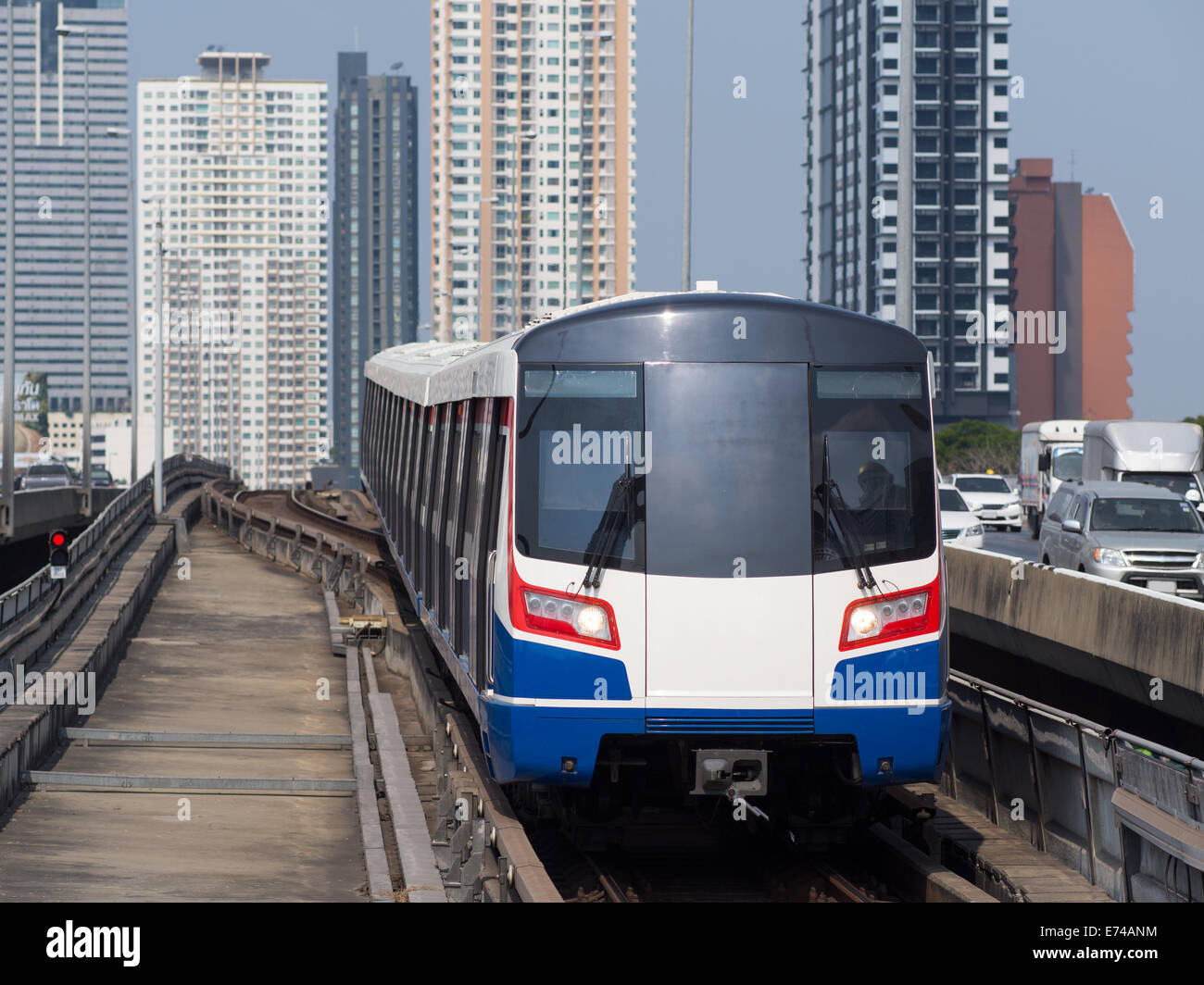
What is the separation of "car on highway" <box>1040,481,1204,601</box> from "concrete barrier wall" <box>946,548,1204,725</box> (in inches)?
158

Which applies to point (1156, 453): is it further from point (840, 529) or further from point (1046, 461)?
point (840, 529)

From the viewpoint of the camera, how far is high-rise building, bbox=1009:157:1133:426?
178m

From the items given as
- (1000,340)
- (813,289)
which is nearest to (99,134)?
(813,289)

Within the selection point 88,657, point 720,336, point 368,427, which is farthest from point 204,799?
point 368,427

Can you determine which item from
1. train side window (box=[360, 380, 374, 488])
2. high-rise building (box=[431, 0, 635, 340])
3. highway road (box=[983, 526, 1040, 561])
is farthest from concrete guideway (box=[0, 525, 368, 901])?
high-rise building (box=[431, 0, 635, 340])

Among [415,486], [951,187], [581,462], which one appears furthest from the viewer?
[951,187]

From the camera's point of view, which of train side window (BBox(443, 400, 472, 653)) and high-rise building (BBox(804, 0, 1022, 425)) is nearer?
train side window (BBox(443, 400, 472, 653))

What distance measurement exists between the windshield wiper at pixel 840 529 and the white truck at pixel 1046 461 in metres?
30.6

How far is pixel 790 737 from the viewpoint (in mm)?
9656

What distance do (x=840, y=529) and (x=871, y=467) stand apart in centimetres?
43

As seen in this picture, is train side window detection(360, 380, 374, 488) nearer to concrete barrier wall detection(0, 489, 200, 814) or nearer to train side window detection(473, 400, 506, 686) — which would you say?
concrete barrier wall detection(0, 489, 200, 814)

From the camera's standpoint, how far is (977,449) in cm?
10444

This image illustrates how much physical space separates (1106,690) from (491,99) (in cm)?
16451
